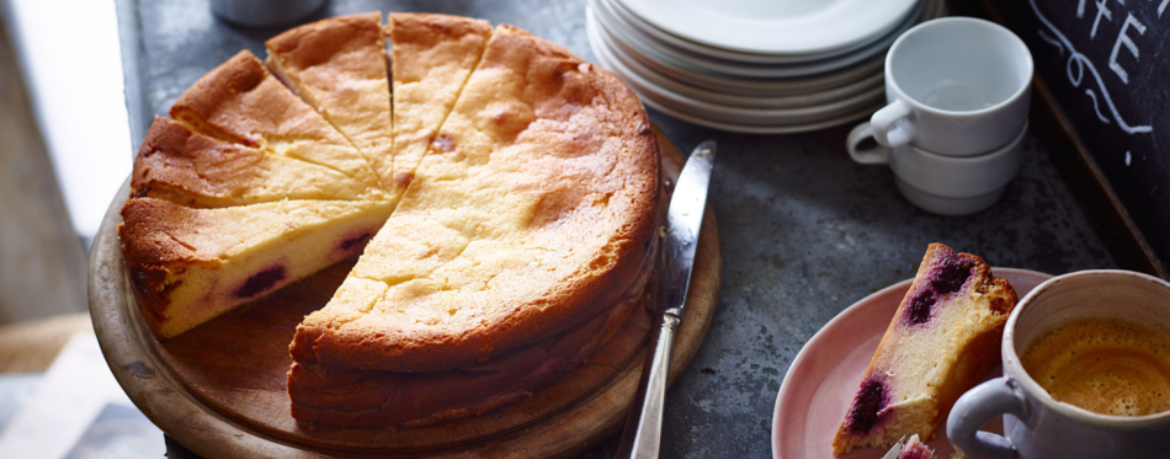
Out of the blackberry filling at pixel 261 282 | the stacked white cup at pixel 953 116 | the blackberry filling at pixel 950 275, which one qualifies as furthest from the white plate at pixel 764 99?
the blackberry filling at pixel 261 282

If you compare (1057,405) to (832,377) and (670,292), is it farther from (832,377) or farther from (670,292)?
(670,292)

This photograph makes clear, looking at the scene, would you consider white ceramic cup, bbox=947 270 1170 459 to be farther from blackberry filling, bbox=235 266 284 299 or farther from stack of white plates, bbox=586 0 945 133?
blackberry filling, bbox=235 266 284 299

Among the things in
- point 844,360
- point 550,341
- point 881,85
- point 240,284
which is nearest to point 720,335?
point 844,360

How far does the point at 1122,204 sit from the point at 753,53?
1040 mm

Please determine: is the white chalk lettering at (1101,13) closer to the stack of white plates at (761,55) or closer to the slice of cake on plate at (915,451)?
the stack of white plates at (761,55)

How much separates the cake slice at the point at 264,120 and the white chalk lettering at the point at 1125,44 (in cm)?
196

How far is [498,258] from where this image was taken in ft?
6.96

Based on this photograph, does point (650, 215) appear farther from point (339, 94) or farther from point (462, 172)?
point (339, 94)

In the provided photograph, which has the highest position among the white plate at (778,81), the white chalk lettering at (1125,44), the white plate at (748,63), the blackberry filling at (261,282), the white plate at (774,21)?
the white chalk lettering at (1125,44)

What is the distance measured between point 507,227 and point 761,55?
854 millimetres

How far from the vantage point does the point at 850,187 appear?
8.40ft

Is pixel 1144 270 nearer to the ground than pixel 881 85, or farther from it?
nearer to the ground

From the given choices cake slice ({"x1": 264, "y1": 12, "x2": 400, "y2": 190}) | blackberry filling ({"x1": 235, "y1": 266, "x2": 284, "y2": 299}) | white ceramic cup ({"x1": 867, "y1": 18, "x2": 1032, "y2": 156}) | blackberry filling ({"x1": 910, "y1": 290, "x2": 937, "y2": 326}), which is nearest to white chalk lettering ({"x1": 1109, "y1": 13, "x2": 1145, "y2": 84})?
white ceramic cup ({"x1": 867, "y1": 18, "x2": 1032, "y2": 156})

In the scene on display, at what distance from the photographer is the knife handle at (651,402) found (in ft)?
6.05
